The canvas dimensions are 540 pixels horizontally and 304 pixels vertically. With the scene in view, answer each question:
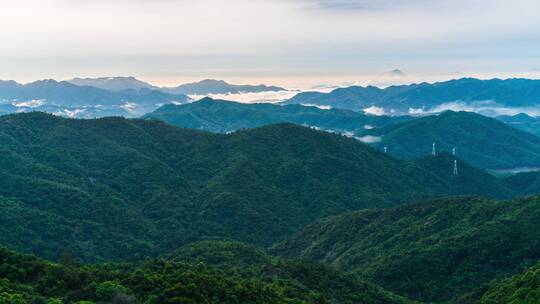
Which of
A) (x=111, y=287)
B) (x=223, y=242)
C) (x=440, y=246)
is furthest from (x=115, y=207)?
(x=111, y=287)

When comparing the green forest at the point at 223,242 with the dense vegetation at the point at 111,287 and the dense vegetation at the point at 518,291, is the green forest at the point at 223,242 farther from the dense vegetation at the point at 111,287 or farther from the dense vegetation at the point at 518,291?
the dense vegetation at the point at 518,291

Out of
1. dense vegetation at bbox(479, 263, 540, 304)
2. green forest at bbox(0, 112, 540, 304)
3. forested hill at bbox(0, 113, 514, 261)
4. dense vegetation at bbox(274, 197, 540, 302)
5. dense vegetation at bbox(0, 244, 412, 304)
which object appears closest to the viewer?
dense vegetation at bbox(0, 244, 412, 304)

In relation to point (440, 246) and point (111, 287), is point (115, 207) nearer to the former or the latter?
point (440, 246)

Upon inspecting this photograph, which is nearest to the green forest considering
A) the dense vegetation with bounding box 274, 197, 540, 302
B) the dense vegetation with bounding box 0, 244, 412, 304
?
the dense vegetation with bounding box 0, 244, 412, 304

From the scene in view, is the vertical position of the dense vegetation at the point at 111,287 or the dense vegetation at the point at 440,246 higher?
the dense vegetation at the point at 111,287

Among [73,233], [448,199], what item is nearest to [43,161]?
[73,233]

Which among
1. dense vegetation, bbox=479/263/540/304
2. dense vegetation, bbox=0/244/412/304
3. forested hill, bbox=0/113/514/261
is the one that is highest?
dense vegetation, bbox=0/244/412/304

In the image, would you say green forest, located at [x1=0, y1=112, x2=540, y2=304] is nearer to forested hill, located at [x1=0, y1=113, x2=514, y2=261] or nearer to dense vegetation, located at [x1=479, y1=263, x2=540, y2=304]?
dense vegetation, located at [x1=479, y1=263, x2=540, y2=304]

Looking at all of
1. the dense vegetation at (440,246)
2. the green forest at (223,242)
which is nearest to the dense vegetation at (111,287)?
the green forest at (223,242)

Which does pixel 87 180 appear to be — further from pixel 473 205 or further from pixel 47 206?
pixel 473 205

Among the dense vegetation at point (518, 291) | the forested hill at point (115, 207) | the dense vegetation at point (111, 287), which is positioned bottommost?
the forested hill at point (115, 207)
